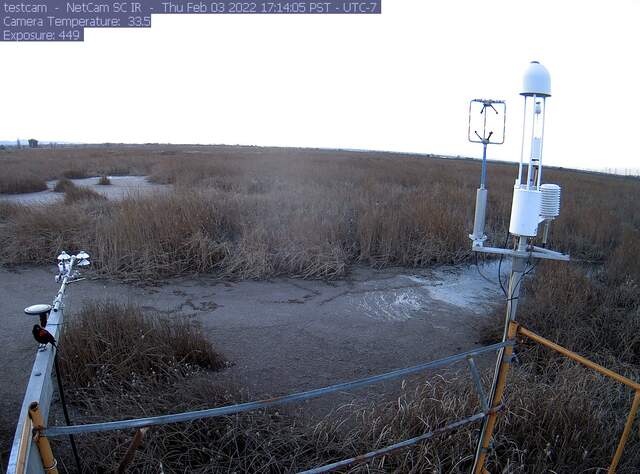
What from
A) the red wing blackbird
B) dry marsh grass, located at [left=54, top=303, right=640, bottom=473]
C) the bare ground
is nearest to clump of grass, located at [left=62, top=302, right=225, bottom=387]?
dry marsh grass, located at [left=54, top=303, right=640, bottom=473]

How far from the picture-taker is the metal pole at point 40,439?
1448mm

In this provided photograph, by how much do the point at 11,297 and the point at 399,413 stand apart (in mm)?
4965

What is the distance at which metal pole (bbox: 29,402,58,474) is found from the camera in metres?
1.45

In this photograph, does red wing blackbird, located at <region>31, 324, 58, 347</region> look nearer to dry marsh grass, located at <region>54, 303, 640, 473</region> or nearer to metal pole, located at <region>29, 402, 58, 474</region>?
metal pole, located at <region>29, 402, 58, 474</region>

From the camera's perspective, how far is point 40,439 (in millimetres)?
1488

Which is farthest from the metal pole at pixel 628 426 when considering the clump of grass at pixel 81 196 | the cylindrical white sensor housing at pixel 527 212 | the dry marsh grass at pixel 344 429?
the clump of grass at pixel 81 196

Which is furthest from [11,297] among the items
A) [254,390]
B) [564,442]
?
[564,442]

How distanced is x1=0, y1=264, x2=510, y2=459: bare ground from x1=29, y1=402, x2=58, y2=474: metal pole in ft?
5.03

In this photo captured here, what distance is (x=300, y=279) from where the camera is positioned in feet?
22.8

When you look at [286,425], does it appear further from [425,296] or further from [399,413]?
[425,296]

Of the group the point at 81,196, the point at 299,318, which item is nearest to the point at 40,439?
the point at 299,318

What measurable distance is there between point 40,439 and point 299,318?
402 cm

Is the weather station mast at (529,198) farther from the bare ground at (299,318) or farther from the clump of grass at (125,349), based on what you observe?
the clump of grass at (125,349)

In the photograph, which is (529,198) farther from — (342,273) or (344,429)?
(342,273)
